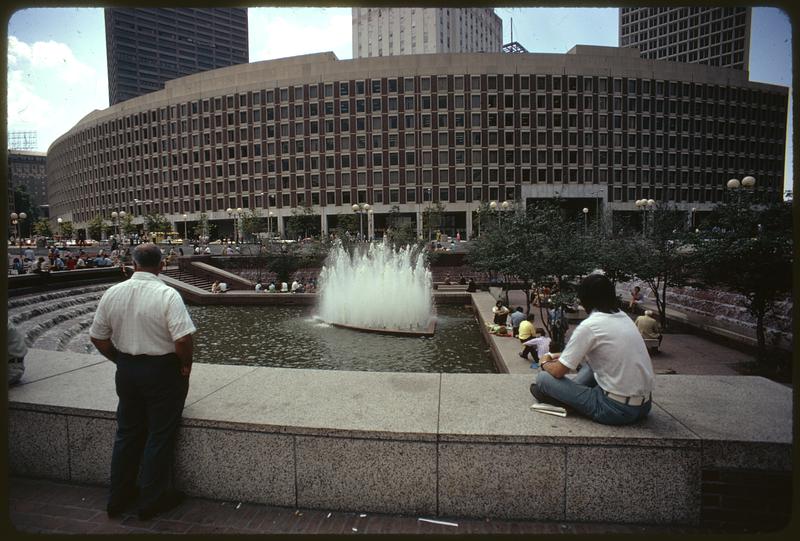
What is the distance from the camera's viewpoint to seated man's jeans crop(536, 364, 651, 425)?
3227 mm

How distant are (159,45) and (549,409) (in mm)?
187600

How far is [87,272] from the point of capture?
23.2m

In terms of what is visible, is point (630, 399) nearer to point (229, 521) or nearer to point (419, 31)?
point (229, 521)

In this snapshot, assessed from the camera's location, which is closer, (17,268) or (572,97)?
(17,268)

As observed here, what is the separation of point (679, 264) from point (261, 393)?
1542cm

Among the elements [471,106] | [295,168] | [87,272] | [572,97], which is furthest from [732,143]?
[87,272]

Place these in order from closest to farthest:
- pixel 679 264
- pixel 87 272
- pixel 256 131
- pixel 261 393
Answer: pixel 261 393
pixel 679 264
pixel 87 272
pixel 256 131

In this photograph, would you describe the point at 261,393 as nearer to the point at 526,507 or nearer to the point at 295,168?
the point at 526,507

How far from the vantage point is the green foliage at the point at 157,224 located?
218 ft

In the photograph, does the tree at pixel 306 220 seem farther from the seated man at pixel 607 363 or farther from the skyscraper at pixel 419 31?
the skyscraper at pixel 419 31

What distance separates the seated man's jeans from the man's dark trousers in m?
2.83

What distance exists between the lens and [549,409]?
352 cm

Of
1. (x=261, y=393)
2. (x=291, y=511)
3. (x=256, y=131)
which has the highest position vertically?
(x=256, y=131)

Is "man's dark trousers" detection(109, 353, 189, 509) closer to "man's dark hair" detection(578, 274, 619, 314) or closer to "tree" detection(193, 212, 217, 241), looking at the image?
"man's dark hair" detection(578, 274, 619, 314)
